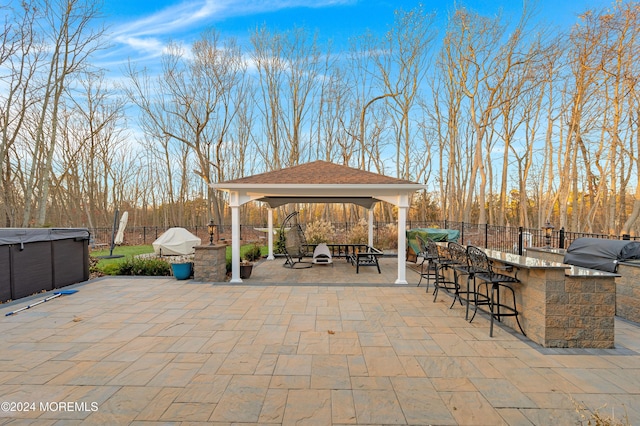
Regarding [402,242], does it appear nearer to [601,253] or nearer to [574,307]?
[601,253]

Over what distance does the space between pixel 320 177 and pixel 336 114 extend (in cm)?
1098

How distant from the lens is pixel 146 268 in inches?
287

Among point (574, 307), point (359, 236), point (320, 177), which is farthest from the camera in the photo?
point (359, 236)

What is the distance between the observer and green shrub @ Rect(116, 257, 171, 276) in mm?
7254

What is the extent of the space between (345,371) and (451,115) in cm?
1665

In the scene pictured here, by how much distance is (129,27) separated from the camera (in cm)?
994

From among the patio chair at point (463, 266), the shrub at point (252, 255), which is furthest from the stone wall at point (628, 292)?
the shrub at point (252, 255)

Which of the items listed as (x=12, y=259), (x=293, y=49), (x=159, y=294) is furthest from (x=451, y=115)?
(x=12, y=259)

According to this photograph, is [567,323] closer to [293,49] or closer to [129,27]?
[129,27]

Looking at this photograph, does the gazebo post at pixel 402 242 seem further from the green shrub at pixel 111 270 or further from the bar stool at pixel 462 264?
the green shrub at pixel 111 270

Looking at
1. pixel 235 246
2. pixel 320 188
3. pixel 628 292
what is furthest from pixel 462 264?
pixel 235 246

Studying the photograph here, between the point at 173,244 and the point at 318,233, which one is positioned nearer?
the point at 173,244

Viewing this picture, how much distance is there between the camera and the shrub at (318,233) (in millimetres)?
11038

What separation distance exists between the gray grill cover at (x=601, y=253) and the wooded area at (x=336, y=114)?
8557 mm
